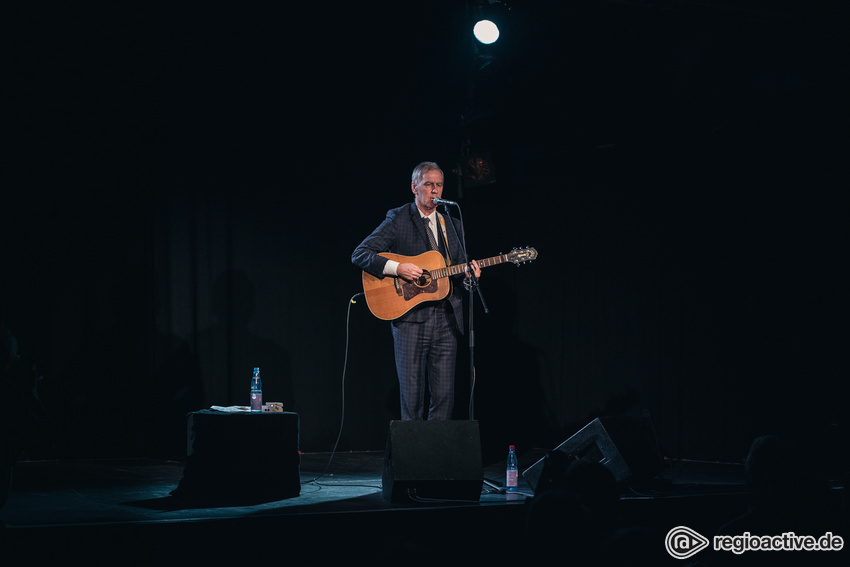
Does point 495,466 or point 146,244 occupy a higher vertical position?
point 146,244

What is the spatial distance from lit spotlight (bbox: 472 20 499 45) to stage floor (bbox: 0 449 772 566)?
330cm

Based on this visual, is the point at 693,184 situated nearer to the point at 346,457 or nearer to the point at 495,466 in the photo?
the point at 495,466

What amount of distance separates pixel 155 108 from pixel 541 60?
305 cm

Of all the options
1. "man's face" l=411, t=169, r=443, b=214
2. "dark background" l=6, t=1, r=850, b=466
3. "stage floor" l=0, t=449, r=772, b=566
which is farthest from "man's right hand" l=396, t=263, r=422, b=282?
"dark background" l=6, t=1, r=850, b=466

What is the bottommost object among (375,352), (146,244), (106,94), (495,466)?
(495,466)

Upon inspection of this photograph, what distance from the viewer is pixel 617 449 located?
4609mm

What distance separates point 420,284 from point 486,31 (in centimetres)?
232

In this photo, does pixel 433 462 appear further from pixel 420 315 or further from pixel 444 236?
pixel 444 236

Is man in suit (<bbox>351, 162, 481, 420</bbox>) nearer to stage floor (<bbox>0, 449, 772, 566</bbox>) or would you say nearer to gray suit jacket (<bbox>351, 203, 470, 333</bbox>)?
gray suit jacket (<bbox>351, 203, 470, 333</bbox>)

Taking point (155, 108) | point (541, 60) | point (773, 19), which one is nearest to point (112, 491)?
point (155, 108)

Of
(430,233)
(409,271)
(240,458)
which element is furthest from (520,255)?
(240,458)

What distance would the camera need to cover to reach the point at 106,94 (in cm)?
616

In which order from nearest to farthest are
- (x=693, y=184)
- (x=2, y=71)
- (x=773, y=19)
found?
(x=2, y=71), (x=773, y=19), (x=693, y=184)

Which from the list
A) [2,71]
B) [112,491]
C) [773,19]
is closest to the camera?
[112,491]
